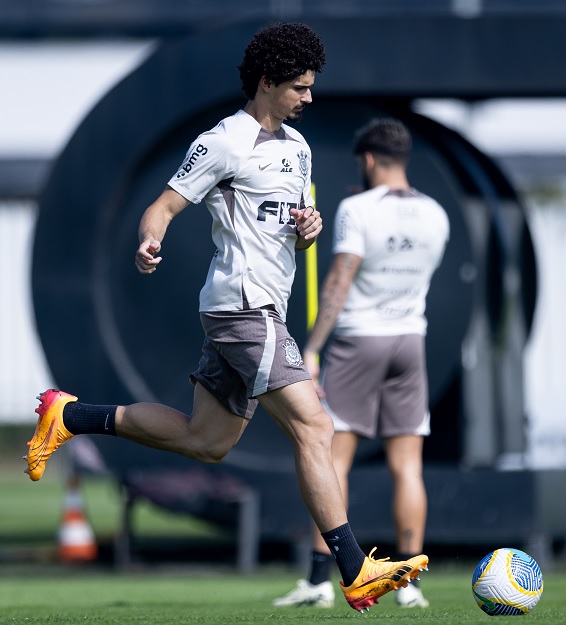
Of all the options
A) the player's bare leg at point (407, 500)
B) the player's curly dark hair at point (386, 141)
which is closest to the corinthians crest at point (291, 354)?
the player's bare leg at point (407, 500)

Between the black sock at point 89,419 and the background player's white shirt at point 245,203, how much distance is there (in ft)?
1.99

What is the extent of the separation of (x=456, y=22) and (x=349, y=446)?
3387 millimetres

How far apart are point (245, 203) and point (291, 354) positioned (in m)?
0.57

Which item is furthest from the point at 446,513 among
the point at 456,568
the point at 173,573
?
the point at 173,573

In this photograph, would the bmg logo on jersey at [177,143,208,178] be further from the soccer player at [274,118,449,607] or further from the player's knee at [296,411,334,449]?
the soccer player at [274,118,449,607]

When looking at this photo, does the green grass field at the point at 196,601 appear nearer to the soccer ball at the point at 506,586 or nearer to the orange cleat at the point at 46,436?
the soccer ball at the point at 506,586

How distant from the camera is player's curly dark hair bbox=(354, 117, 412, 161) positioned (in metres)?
6.47

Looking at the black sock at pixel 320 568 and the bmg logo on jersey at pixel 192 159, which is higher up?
the bmg logo on jersey at pixel 192 159

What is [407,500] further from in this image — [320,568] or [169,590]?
[169,590]

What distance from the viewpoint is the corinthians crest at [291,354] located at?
196 inches

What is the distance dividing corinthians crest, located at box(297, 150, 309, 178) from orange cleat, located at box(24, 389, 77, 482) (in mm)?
1283

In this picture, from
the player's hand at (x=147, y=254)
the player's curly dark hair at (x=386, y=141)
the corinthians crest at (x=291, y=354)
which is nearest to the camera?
the player's hand at (x=147, y=254)

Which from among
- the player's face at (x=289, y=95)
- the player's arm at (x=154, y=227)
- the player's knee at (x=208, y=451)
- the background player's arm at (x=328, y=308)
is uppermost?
the player's face at (x=289, y=95)

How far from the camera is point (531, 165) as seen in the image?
15000 mm
